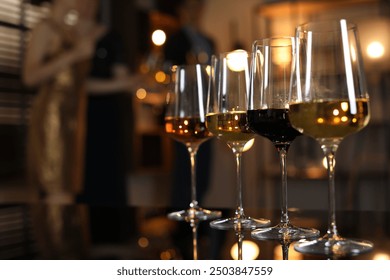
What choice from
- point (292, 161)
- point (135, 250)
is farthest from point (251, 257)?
point (292, 161)

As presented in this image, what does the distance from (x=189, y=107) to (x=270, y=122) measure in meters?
0.21

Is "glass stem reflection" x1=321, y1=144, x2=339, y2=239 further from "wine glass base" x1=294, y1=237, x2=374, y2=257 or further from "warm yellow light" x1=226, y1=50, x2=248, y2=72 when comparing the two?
"warm yellow light" x1=226, y1=50, x2=248, y2=72

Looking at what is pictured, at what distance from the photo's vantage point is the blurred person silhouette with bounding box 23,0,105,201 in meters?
3.04

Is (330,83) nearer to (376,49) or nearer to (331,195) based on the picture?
(331,195)

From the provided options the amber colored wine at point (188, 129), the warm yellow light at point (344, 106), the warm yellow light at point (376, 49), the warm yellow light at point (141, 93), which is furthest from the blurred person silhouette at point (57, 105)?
the warm yellow light at point (344, 106)

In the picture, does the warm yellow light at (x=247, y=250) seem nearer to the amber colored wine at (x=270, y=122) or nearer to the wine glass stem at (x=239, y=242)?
the wine glass stem at (x=239, y=242)

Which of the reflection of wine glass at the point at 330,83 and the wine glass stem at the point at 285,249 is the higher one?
the reflection of wine glass at the point at 330,83

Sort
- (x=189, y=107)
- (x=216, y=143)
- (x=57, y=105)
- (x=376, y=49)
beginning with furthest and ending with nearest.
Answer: (x=216, y=143)
(x=376, y=49)
(x=57, y=105)
(x=189, y=107)

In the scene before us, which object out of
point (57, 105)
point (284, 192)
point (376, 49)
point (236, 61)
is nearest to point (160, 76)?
point (57, 105)

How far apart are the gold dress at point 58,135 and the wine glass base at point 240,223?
2.29 metres

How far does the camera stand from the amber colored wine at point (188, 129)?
0.95 metres

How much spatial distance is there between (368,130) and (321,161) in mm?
284

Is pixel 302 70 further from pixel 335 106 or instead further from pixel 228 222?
pixel 228 222

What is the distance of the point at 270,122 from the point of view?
76 centimetres
